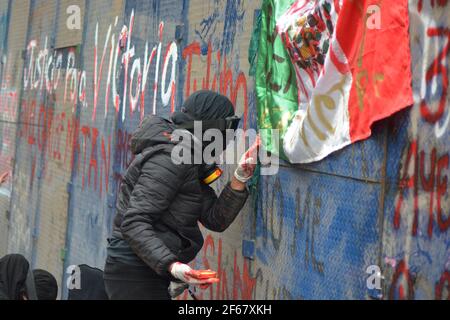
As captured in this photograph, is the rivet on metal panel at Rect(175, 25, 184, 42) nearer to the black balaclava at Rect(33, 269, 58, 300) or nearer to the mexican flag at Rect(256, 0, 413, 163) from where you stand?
the mexican flag at Rect(256, 0, 413, 163)

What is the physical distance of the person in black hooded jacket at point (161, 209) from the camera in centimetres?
425

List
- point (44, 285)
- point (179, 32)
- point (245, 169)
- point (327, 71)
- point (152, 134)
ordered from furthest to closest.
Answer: point (179, 32), point (44, 285), point (245, 169), point (152, 134), point (327, 71)

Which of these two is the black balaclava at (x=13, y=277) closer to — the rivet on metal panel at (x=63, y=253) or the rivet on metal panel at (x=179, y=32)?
the rivet on metal panel at (x=179, y=32)

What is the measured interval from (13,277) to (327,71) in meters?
1.91

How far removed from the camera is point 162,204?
429 cm

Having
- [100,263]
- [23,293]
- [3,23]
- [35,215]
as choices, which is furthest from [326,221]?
[3,23]

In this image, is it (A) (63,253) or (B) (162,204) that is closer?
(B) (162,204)

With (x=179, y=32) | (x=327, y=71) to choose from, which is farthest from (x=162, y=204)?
(x=179, y=32)

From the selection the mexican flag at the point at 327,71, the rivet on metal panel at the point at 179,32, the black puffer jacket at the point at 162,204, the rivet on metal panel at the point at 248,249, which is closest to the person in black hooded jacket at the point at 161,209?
the black puffer jacket at the point at 162,204

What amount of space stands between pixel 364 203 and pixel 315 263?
0.60 m

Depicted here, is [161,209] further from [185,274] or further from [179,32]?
[179,32]

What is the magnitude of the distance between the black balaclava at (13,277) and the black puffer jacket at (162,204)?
0.51 metres

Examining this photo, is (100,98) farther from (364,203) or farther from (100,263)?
(364,203)

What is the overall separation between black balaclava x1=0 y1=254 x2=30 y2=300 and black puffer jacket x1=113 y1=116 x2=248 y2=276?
51 cm
